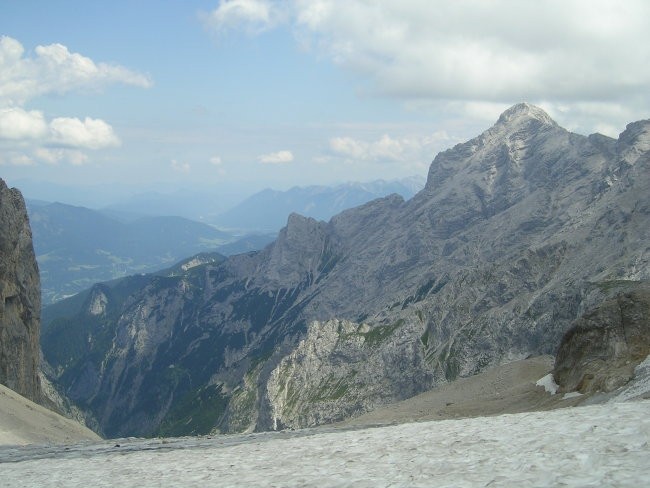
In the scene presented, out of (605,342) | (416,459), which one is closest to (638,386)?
(605,342)

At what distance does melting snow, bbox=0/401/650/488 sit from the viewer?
50.3 feet

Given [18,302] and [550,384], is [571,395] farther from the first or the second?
[18,302]

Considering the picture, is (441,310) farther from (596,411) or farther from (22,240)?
(596,411)

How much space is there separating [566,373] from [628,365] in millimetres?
9061

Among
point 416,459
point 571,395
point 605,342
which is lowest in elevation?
point 571,395

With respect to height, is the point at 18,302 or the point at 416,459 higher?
the point at 416,459

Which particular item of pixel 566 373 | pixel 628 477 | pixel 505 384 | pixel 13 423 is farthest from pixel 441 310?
pixel 628 477

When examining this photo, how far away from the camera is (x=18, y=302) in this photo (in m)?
102

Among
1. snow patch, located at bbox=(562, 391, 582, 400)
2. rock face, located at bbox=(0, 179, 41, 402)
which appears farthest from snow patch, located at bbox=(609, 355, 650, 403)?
rock face, located at bbox=(0, 179, 41, 402)

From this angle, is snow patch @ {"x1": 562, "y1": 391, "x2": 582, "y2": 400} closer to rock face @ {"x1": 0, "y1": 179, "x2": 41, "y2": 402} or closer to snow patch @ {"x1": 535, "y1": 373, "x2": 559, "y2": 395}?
snow patch @ {"x1": 535, "y1": 373, "x2": 559, "y2": 395}

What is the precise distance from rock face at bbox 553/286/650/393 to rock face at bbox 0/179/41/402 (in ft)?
269

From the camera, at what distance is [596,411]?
72.9ft

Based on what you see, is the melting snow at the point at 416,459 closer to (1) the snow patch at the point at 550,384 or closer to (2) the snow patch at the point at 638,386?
(2) the snow patch at the point at 638,386

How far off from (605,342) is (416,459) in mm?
31192
